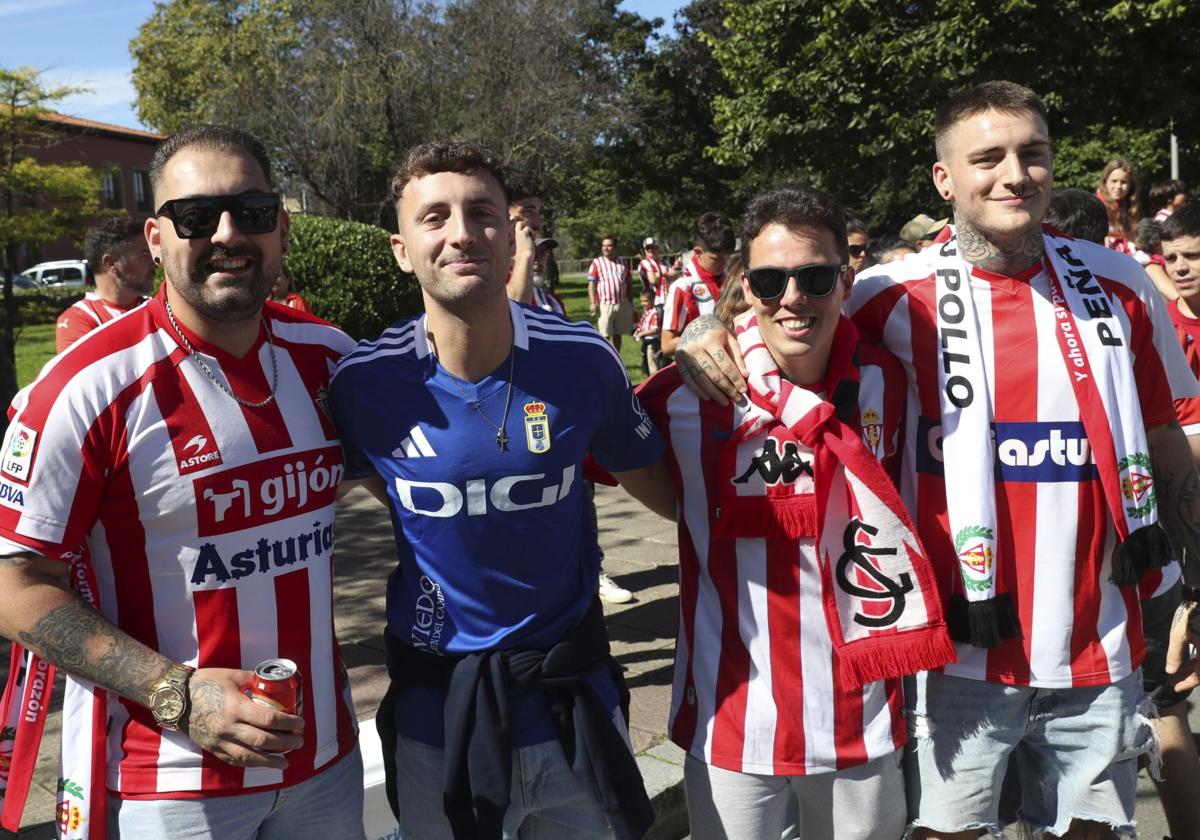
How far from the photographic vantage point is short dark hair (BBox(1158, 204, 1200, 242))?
4.34 metres

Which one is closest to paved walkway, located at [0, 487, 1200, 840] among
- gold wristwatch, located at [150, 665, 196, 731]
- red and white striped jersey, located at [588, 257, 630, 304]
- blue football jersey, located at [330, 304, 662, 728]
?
blue football jersey, located at [330, 304, 662, 728]

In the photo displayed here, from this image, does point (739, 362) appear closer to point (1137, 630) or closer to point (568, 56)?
point (1137, 630)

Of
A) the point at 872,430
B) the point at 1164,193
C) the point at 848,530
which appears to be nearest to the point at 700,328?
the point at 872,430

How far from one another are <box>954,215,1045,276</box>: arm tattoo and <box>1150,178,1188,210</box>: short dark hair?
718cm

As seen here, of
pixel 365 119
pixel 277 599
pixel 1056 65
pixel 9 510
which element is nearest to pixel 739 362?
pixel 277 599

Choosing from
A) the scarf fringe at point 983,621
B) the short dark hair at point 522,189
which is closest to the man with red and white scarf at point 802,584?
the scarf fringe at point 983,621

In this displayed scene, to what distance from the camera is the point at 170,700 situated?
2184 millimetres

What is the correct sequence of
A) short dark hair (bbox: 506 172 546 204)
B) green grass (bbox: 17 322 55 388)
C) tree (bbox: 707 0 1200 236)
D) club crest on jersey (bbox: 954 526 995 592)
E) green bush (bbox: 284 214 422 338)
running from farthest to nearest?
green grass (bbox: 17 322 55 388) < tree (bbox: 707 0 1200 236) < green bush (bbox: 284 214 422 338) < short dark hair (bbox: 506 172 546 204) < club crest on jersey (bbox: 954 526 995 592)

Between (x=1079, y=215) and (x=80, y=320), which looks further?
(x=80, y=320)

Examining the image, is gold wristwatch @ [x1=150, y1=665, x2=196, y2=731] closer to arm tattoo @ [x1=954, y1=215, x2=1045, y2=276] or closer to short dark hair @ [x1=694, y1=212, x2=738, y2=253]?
arm tattoo @ [x1=954, y1=215, x2=1045, y2=276]

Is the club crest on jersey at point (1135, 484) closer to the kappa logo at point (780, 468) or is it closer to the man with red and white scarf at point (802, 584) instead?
the man with red and white scarf at point (802, 584)

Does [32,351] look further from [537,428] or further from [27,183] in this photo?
[537,428]

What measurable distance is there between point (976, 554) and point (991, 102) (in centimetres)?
117

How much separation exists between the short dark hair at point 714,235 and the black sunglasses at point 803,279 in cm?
635
